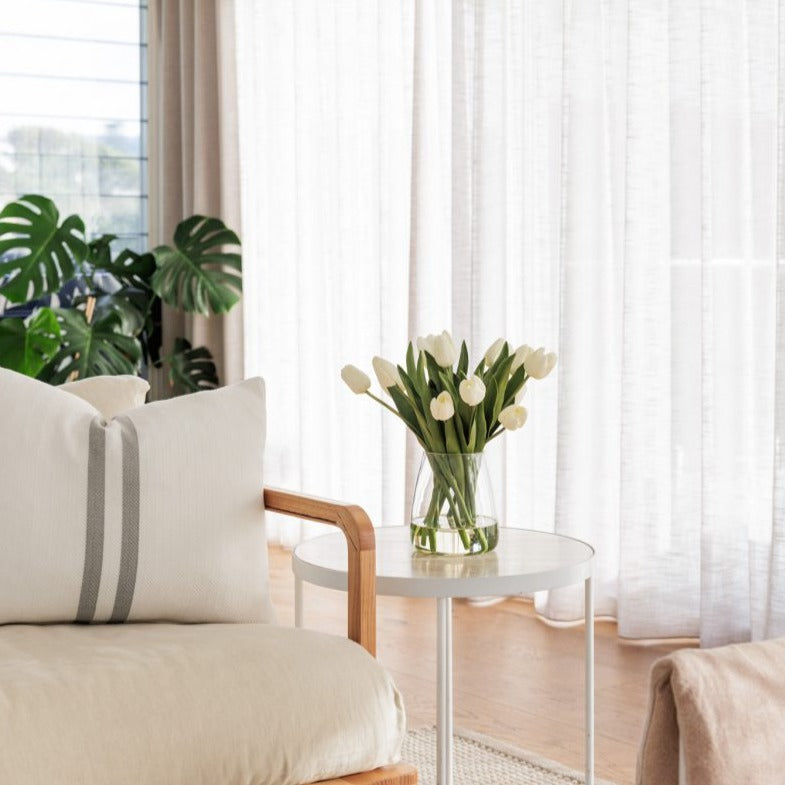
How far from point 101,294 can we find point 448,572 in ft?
11.2

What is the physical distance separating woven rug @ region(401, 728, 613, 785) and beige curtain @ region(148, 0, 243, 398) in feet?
8.72

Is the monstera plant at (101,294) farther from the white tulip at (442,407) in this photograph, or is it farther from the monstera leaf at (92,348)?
the white tulip at (442,407)

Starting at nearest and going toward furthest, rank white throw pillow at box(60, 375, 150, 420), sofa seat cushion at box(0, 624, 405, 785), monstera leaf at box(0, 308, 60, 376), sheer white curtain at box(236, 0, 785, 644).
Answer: sofa seat cushion at box(0, 624, 405, 785)
white throw pillow at box(60, 375, 150, 420)
sheer white curtain at box(236, 0, 785, 644)
monstera leaf at box(0, 308, 60, 376)

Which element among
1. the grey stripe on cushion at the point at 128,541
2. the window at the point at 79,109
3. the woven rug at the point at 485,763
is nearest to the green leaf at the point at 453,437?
the grey stripe on cushion at the point at 128,541

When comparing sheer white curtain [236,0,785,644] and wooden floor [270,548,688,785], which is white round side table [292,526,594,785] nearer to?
wooden floor [270,548,688,785]

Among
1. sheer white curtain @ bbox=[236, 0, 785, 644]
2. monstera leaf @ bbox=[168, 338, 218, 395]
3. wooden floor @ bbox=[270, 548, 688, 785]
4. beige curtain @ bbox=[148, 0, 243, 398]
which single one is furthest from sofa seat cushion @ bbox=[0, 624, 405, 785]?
beige curtain @ bbox=[148, 0, 243, 398]

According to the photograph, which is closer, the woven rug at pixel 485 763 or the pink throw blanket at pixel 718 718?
the pink throw blanket at pixel 718 718

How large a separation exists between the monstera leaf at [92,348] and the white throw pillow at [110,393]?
2.31 meters

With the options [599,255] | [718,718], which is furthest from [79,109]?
[718,718]

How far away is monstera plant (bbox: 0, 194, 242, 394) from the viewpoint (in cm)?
454

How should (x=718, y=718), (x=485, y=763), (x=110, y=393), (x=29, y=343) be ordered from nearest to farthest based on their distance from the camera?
(x=718, y=718), (x=110, y=393), (x=485, y=763), (x=29, y=343)

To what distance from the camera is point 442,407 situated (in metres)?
1.97

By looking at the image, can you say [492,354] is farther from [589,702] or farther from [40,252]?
[40,252]

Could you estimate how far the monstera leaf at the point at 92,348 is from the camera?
4.66 meters
